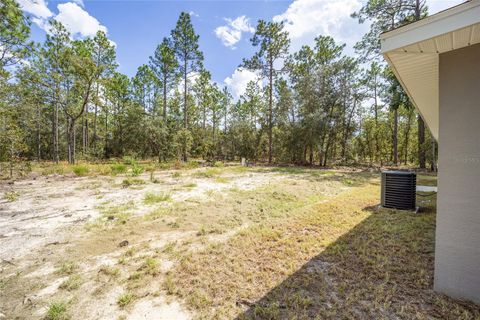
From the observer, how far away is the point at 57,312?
5.17 feet

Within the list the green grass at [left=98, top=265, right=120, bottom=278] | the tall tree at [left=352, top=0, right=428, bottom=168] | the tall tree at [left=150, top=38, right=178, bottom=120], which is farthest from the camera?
the tall tree at [left=150, top=38, right=178, bottom=120]

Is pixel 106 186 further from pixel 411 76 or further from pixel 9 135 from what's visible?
pixel 411 76

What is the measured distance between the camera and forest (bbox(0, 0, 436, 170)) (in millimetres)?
11688

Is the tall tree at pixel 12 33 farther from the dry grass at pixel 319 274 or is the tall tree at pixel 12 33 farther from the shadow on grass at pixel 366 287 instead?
the shadow on grass at pixel 366 287

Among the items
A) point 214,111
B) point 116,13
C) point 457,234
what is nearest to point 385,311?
point 457,234

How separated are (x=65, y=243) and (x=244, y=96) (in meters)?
23.7

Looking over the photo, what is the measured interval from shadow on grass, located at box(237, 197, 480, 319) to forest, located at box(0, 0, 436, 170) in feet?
26.2

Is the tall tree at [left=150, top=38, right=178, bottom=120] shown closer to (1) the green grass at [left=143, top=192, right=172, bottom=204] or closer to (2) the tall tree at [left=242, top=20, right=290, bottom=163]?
(2) the tall tree at [left=242, top=20, right=290, bottom=163]

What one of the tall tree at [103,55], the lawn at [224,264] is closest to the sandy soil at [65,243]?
the lawn at [224,264]

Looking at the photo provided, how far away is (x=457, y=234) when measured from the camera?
1621 mm

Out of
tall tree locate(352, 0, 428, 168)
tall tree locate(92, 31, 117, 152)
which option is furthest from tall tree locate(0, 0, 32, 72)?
tall tree locate(352, 0, 428, 168)

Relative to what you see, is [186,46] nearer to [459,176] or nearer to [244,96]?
[244,96]

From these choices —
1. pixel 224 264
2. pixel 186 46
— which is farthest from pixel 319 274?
pixel 186 46

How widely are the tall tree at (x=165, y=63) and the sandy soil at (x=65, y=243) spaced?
12363mm
